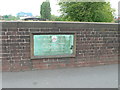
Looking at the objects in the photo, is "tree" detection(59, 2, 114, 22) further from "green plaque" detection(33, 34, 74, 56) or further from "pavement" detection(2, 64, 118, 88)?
"pavement" detection(2, 64, 118, 88)

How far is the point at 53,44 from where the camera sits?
559 cm

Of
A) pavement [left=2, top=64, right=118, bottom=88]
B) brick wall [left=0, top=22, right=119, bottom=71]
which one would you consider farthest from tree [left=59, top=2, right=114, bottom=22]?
pavement [left=2, top=64, right=118, bottom=88]

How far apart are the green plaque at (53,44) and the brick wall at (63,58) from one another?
0.70 feet

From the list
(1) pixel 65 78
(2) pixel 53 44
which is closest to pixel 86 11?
(2) pixel 53 44

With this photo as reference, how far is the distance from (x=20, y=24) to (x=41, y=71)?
5.58ft

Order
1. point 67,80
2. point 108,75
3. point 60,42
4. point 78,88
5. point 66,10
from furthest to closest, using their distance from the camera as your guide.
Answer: point 66,10 < point 60,42 < point 108,75 < point 67,80 < point 78,88

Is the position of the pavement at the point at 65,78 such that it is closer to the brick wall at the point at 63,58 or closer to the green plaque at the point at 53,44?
the brick wall at the point at 63,58

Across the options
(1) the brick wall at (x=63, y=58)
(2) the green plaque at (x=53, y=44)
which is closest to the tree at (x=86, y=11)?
(1) the brick wall at (x=63, y=58)

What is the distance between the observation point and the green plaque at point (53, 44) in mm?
5445

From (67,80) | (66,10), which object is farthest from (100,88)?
(66,10)

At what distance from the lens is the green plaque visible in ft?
17.9

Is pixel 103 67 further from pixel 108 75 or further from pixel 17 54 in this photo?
pixel 17 54

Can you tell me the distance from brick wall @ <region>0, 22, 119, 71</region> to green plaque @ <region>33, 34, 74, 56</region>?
21cm

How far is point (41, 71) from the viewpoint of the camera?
5.30 metres
